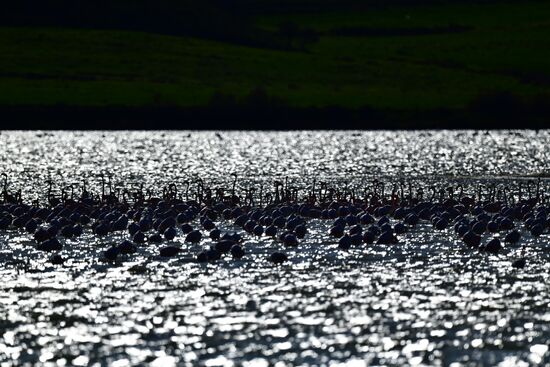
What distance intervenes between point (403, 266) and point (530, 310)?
6693 mm

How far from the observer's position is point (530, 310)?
28.9m
